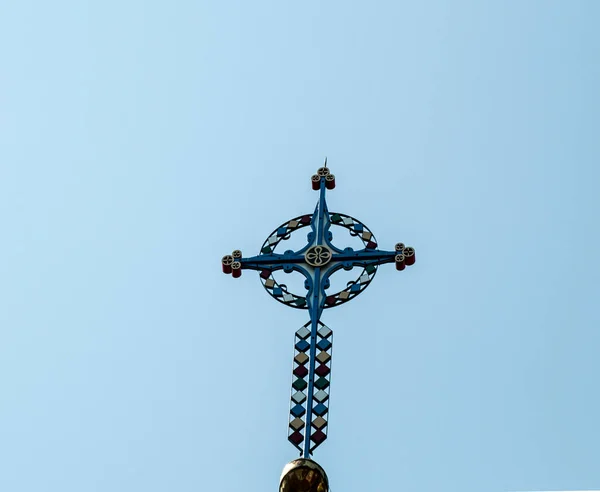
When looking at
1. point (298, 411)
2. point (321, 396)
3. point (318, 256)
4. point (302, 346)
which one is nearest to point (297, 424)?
point (298, 411)

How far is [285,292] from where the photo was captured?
18.5 meters

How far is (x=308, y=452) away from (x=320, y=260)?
375 centimetres

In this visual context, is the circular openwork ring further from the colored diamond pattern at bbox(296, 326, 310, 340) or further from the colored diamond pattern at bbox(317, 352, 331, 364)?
the colored diamond pattern at bbox(317, 352, 331, 364)

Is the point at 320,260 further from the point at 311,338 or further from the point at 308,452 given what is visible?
the point at 308,452

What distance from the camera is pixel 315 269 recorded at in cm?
1844

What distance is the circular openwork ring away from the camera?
18438 mm

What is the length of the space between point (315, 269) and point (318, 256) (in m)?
0.24

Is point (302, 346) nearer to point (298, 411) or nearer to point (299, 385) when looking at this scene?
point (299, 385)

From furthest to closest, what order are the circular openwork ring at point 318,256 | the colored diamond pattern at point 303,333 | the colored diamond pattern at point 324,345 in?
the circular openwork ring at point 318,256 → the colored diamond pattern at point 303,333 → the colored diamond pattern at point 324,345

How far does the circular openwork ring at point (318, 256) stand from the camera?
18438mm

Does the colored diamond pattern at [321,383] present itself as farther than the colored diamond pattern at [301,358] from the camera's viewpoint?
No

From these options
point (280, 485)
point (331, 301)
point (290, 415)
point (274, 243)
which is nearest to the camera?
point (280, 485)

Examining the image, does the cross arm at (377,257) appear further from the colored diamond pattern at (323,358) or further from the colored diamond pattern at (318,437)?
the colored diamond pattern at (318,437)

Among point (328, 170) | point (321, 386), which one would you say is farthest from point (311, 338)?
point (328, 170)
